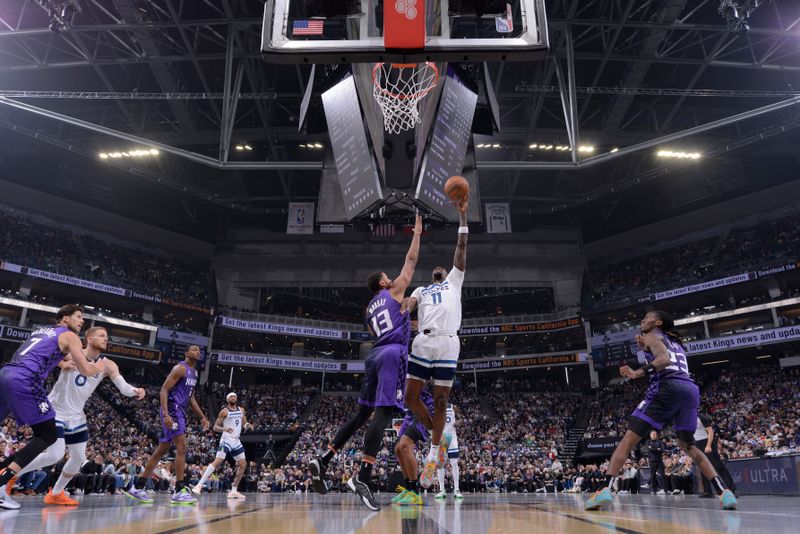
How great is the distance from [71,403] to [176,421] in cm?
135

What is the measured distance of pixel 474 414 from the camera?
3152 centimetres

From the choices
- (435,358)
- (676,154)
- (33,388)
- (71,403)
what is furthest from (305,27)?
(676,154)

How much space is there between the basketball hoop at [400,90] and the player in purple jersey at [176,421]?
614cm

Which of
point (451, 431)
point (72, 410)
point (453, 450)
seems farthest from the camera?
point (453, 450)

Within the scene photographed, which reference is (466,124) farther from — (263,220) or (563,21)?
(263,220)

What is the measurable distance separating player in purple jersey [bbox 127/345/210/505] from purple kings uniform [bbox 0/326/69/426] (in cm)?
188

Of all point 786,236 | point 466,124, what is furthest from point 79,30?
point 786,236

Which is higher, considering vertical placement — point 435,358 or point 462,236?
point 462,236

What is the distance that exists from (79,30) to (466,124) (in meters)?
14.1

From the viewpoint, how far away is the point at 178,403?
7.43 metres

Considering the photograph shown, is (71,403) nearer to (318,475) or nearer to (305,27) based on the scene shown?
(318,475)

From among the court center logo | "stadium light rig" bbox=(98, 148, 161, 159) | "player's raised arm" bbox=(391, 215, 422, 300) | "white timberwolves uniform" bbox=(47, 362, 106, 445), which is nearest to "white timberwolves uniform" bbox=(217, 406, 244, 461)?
"white timberwolves uniform" bbox=(47, 362, 106, 445)

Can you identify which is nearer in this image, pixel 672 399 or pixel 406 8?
pixel 406 8

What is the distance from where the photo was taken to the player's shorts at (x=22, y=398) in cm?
477
